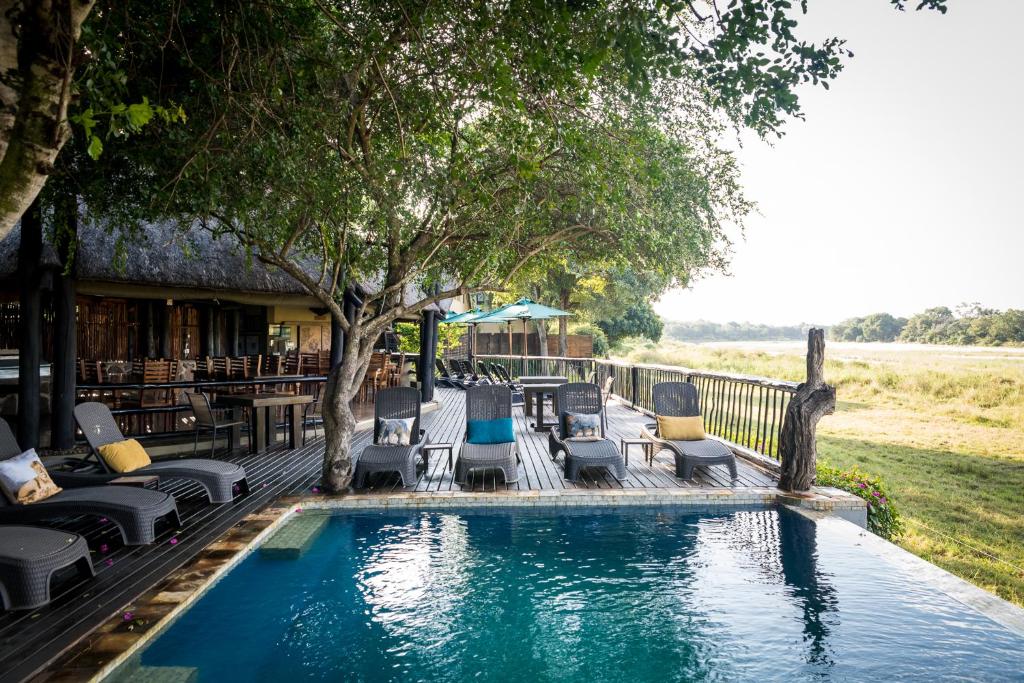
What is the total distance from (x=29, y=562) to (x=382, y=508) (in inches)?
112

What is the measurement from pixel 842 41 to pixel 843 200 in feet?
128

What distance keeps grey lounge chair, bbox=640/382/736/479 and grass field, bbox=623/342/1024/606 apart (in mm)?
2470

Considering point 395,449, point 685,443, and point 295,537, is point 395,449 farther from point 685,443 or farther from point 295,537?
point 685,443

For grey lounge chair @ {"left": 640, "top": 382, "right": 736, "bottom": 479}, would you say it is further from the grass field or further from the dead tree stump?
the grass field

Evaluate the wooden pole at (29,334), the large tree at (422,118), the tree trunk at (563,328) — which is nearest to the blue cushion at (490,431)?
the large tree at (422,118)

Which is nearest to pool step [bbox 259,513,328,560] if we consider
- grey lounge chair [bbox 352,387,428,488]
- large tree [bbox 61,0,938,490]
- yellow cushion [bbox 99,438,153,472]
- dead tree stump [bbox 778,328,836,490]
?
large tree [bbox 61,0,938,490]

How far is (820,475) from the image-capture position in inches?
261

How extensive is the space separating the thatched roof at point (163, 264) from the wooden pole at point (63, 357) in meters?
0.25

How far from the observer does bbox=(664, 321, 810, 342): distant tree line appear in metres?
64.4

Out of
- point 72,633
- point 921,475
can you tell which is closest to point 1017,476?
point 921,475

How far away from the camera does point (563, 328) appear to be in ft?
80.6

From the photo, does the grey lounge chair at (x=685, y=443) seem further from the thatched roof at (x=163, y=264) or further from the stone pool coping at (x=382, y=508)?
the thatched roof at (x=163, y=264)

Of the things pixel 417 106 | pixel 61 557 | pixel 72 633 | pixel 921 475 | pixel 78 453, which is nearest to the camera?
pixel 72 633

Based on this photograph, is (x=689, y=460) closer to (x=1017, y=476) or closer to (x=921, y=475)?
(x=921, y=475)
